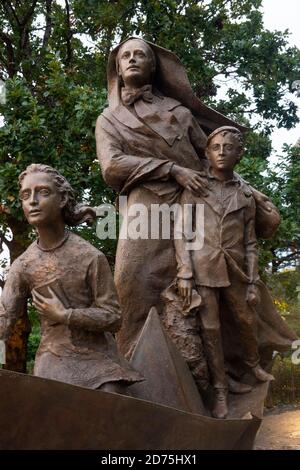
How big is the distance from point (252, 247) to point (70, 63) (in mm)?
6549

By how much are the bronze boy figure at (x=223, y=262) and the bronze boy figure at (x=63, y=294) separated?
2.81 feet

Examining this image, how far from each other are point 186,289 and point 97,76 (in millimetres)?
5951

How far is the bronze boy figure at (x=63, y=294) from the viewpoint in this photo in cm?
354

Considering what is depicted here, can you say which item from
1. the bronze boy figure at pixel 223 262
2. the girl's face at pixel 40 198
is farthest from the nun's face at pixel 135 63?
the girl's face at pixel 40 198

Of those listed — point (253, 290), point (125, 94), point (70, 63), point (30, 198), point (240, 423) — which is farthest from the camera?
point (70, 63)

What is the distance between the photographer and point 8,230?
963 cm

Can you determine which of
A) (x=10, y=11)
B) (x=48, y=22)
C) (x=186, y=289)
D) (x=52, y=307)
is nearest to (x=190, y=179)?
(x=186, y=289)

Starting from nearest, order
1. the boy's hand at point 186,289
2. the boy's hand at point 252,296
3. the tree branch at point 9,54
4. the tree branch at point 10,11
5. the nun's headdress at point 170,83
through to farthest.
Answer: the boy's hand at point 186,289 < the boy's hand at point 252,296 < the nun's headdress at point 170,83 < the tree branch at point 9,54 < the tree branch at point 10,11

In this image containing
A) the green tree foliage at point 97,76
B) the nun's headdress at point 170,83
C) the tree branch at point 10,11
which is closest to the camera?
the nun's headdress at point 170,83

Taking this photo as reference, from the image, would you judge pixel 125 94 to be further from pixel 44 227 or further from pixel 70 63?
pixel 70 63

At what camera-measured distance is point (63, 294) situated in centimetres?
365

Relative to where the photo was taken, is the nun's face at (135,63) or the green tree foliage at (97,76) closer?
the nun's face at (135,63)

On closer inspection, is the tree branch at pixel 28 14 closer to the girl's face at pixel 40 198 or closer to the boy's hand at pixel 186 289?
the boy's hand at pixel 186 289
